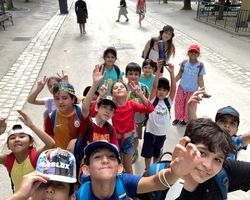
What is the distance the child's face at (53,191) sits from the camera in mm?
1720

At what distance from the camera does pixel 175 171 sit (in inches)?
64.1

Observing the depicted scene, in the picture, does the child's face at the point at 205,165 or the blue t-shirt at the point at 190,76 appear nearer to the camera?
the child's face at the point at 205,165

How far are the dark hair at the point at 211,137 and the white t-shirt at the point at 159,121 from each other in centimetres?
157

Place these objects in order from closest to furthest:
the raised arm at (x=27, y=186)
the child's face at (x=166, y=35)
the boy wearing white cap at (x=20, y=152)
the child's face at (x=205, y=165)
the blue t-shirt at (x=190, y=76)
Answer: the raised arm at (x=27, y=186) → the child's face at (x=205, y=165) → the boy wearing white cap at (x=20, y=152) → the blue t-shirt at (x=190, y=76) → the child's face at (x=166, y=35)

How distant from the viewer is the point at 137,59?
8883 millimetres

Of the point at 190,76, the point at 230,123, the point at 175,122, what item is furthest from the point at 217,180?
the point at 175,122

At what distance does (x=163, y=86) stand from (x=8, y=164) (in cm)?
240

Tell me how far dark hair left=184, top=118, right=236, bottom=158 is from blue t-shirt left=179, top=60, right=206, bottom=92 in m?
2.89

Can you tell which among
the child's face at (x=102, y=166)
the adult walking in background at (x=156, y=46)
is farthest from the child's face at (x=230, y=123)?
the adult walking in background at (x=156, y=46)

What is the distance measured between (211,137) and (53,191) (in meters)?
1.36

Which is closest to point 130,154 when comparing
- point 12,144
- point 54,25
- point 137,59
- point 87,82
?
point 12,144

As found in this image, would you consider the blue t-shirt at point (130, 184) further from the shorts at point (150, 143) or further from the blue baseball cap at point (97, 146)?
the shorts at point (150, 143)

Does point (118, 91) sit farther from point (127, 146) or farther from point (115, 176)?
point (115, 176)

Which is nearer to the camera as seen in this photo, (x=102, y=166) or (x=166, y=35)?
(x=102, y=166)
